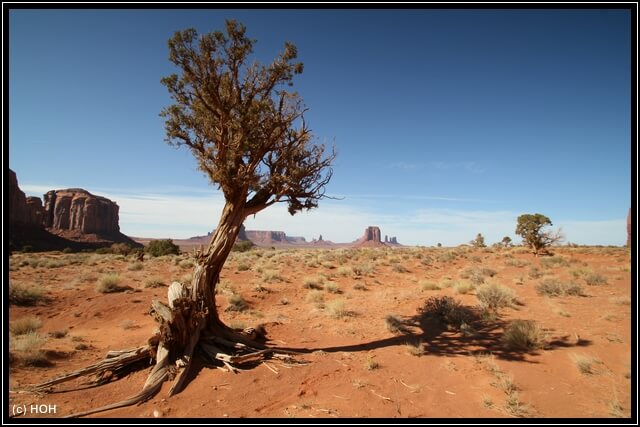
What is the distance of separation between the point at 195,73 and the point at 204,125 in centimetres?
133

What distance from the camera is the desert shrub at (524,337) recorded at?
7.34 m

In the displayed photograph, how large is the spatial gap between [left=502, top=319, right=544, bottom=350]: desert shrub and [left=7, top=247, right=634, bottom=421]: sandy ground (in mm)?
157

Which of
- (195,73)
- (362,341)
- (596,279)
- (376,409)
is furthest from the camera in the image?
(596,279)

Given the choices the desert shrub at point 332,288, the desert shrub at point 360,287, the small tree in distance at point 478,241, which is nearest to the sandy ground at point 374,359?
the desert shrub at point 332,288

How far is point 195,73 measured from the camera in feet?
24.2

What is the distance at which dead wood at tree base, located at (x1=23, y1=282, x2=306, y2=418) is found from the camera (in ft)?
18.9

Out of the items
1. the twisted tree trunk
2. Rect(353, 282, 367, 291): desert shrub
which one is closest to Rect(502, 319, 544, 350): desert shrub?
the twisted tree trunk

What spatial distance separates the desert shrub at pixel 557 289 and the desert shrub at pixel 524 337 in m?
5.61

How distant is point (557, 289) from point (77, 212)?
123 meters

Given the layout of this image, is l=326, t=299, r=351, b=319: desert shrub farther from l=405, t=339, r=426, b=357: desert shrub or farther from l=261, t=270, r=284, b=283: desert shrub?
l=261, t=270, r=284, b=283: desert shrub

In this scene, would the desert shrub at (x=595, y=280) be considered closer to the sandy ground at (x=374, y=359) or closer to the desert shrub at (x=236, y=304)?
the sandy ground at (x=374, y=359)

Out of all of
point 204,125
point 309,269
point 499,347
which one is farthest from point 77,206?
point 499,347

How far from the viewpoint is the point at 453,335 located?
904 centimetres
